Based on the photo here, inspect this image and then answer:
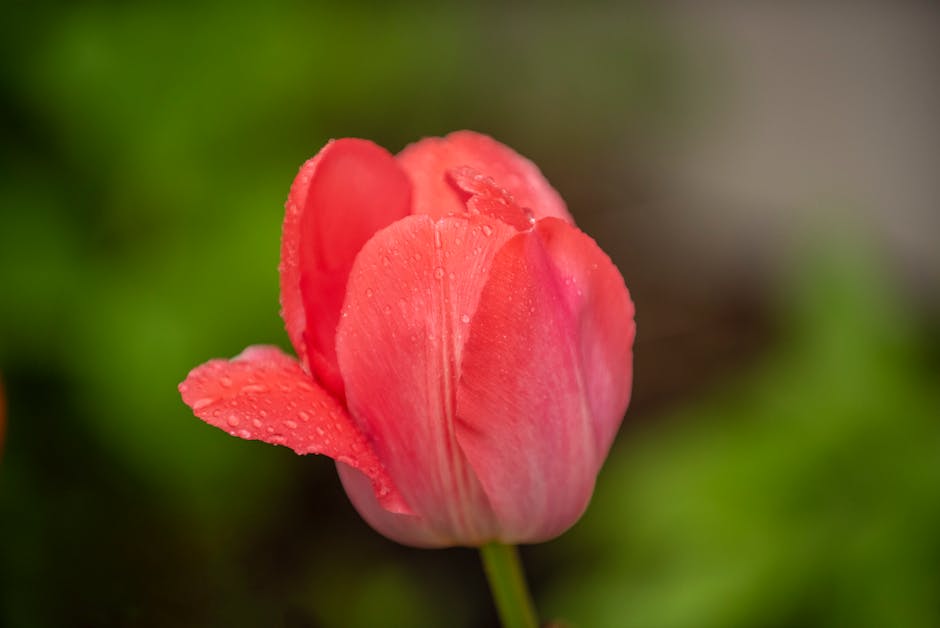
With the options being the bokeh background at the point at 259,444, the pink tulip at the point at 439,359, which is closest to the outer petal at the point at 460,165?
the pink tulip at the point at 439,359

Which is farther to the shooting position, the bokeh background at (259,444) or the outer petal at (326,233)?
the bokeh background at (259,444)

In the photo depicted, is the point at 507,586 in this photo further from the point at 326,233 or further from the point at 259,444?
the point at 259,444

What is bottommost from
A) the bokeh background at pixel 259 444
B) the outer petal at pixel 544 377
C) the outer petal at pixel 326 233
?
the bokeh background at pixel 259 444

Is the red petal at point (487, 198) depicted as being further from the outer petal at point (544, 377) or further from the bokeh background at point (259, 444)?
the bokeh background at point (259, 444)

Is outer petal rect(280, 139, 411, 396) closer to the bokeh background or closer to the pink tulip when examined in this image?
the pink tulip

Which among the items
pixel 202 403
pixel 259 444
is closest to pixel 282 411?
pixel 202 403

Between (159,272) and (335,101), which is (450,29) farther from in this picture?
(159,272)

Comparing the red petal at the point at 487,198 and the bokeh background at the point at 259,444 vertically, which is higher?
the red petal at the point at 487,198
